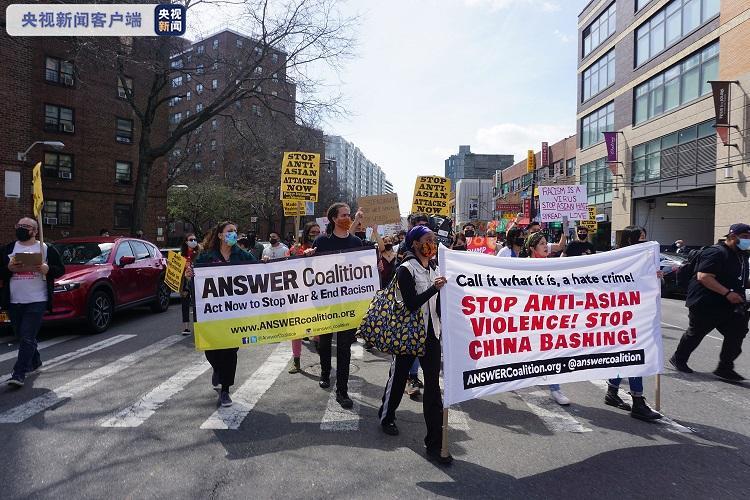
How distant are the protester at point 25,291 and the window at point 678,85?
1015 inches

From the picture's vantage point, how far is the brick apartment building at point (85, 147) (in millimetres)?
29188

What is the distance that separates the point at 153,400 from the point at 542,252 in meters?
4.30

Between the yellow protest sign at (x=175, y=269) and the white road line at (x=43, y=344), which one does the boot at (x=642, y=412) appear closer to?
the white road line at (x=43, y=344)

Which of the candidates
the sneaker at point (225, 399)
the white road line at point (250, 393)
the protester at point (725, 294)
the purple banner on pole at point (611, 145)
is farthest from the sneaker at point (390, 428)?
the purple banner on pole at point (611, 145)

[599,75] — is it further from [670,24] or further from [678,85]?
[678,85]

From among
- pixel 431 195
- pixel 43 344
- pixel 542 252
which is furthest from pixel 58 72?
pixel 542 252

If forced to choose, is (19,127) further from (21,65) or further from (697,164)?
(697,164)

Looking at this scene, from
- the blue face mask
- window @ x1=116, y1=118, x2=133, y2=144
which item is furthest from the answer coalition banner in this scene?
window @ x1=116, y1=118, x2=133, y2=144

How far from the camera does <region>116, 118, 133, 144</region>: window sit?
3347cm

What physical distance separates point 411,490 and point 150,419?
2.55 metres

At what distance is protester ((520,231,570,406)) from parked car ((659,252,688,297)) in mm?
11220

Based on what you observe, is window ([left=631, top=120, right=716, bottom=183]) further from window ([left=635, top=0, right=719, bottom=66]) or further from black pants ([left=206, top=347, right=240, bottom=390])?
black pants ([left=206, top=347, right=240, bottom=390])

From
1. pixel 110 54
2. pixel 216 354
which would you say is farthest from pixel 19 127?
pixel 216 354

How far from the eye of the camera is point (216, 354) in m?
5.06
